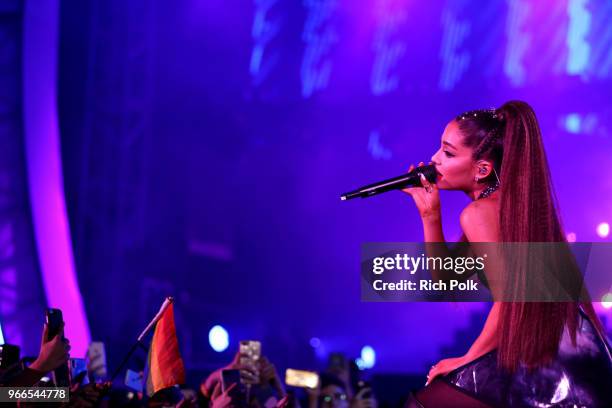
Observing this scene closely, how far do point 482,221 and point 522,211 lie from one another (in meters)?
0.11

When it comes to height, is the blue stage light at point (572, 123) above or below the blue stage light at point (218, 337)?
above

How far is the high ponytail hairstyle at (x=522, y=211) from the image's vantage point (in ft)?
6.58

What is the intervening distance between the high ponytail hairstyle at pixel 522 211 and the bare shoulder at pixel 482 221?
0.9 inches

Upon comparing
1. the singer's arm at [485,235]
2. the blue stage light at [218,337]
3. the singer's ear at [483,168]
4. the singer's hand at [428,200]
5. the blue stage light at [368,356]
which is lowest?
the blue stage light at [368,356]

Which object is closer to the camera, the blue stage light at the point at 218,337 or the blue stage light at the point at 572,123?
the blue stage light at the point at 572,123

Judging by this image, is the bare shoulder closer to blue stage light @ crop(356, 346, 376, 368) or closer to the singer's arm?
the singer's arm

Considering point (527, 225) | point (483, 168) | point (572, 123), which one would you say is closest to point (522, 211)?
point (527, 225)

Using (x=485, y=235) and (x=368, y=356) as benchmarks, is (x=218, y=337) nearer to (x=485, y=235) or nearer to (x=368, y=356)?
(x=368, y=356)

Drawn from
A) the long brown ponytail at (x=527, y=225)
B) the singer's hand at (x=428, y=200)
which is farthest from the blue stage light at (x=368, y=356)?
the long brown ponytail at (x=527, y=225)

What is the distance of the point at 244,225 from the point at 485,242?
4553 mm

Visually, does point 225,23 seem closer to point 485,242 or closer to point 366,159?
point 366,159

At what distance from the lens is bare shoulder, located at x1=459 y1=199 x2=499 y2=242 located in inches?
82.7

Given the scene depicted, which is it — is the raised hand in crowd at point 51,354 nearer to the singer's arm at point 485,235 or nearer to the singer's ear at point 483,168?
the singer's arm at point 485,235

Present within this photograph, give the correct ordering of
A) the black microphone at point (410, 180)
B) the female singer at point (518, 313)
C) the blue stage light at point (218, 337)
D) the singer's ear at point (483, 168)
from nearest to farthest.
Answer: the female singer at point (518, 313)
the singer's ear at point (483, 168)
the black microphone at point (410, 180)
the blue stage light at point (218, 337)
